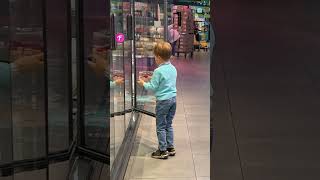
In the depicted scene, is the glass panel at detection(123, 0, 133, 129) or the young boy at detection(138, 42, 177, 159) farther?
the glass panel at detection(123, 0, 133, 129)

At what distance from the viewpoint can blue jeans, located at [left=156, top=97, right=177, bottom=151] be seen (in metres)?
6.36

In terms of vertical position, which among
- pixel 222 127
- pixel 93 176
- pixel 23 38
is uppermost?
pixel 23 38

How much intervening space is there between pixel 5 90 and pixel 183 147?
5161 millimetres

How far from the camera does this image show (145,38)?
32.8 ft

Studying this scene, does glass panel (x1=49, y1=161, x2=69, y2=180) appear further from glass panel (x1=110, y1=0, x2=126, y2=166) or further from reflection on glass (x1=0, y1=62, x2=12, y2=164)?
glass panel (x1=110, y1=0, x2=126, y2=166)

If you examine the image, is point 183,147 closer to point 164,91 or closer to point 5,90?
point 164,91

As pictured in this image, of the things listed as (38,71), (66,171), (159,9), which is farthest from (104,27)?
(159,9)

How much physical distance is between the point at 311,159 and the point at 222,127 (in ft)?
3.73

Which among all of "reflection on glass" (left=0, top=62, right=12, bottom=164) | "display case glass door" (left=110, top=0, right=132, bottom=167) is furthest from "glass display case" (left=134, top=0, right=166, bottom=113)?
"reflection on glass" (left=0, top=62, right=12, bottom=164)

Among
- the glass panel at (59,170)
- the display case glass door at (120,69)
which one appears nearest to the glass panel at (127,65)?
the display case glass door at (120,69)

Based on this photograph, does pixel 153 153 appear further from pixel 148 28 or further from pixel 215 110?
pixel 148 28

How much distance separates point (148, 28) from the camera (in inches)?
419

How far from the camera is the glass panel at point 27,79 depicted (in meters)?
2.04

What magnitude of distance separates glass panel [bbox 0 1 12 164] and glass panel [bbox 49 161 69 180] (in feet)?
1.91
